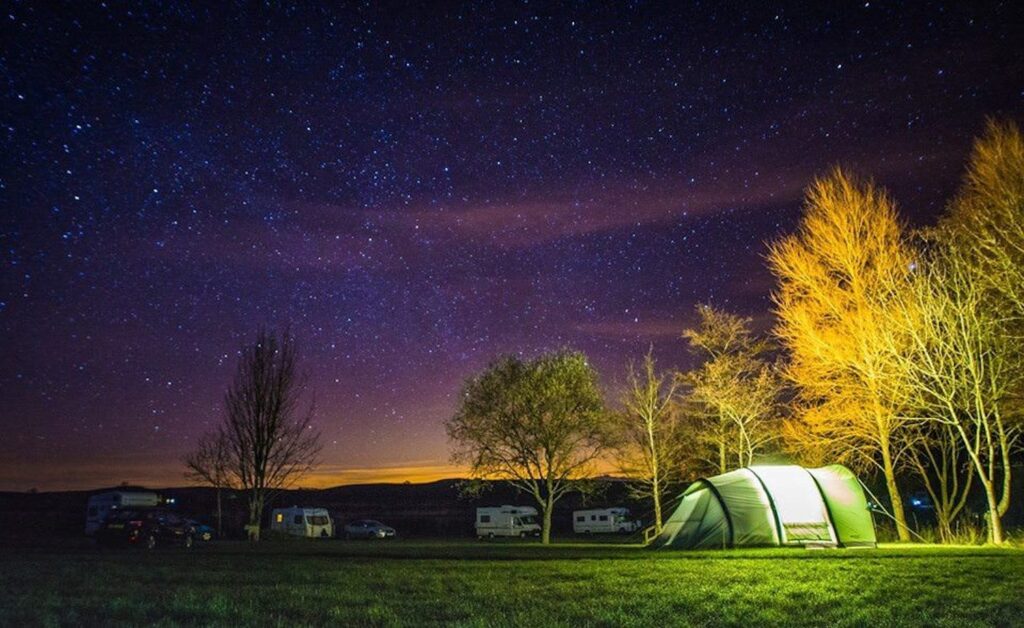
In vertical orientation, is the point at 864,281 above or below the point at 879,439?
above

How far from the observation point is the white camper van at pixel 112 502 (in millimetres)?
45156

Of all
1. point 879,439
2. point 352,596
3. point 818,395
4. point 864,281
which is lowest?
point 352,596

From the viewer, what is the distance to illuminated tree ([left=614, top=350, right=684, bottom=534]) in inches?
1430

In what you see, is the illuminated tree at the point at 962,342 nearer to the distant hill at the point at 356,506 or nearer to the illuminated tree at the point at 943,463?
the illuminated tree at the point at 943,463

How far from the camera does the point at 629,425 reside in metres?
39.0

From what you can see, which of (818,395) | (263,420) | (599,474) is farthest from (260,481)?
(818,395)

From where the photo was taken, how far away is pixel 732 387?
3294 cm

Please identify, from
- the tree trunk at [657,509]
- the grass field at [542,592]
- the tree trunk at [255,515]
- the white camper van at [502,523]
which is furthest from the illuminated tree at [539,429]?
the grass field at [542,592]

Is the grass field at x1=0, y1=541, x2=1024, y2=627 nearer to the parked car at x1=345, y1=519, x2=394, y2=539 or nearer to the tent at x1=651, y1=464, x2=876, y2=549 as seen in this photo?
the tent at x1=651, y1=464, x2=876, y2=549

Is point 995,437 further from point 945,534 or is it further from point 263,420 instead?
point 263,420

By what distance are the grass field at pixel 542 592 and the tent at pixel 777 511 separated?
4.21 metres

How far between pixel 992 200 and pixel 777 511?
11410 mm

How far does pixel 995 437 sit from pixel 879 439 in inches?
253

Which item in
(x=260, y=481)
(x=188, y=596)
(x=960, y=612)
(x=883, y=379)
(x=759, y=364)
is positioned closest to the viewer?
(x=960, y=612)
